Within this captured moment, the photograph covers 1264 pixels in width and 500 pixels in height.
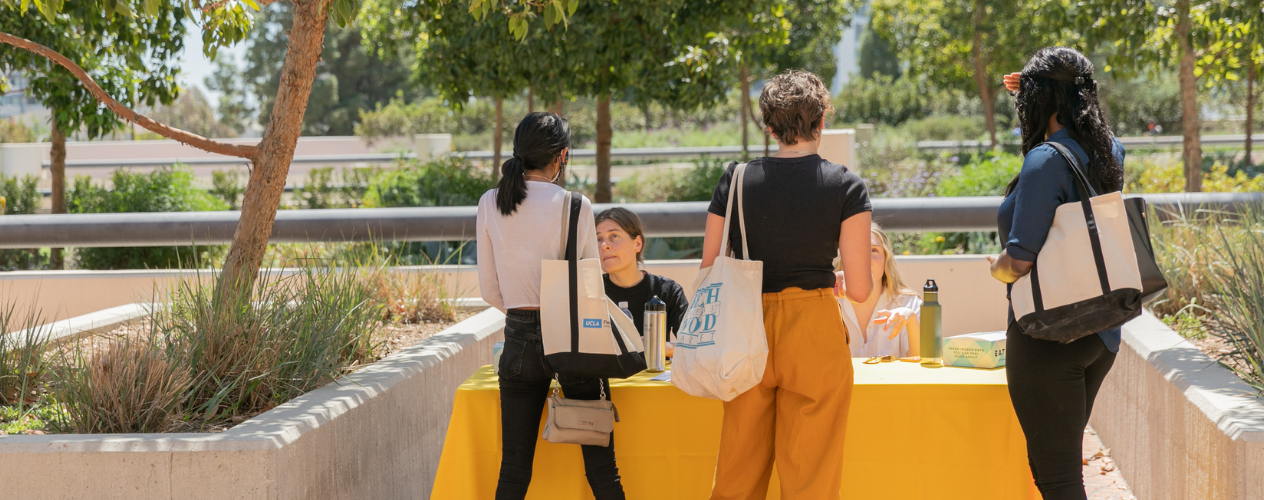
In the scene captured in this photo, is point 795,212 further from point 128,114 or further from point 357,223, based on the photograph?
point 357,223

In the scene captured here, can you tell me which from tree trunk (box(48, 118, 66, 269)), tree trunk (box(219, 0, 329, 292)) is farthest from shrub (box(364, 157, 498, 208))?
tree trunk (box(219, 0, 329, 292))

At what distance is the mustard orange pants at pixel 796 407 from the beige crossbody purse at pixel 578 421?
41cm

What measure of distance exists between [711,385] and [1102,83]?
34.7m

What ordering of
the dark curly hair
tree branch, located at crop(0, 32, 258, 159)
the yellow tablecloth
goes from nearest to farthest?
the dark curly hair
the yellow tablecloth
tree branch, located at crop(0, 32, 258, 159)

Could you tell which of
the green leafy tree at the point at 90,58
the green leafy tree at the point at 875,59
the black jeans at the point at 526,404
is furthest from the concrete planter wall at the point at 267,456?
the green leafy tree at the point at 875,59

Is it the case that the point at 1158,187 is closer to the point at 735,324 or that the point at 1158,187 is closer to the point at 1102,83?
the point at 735,324

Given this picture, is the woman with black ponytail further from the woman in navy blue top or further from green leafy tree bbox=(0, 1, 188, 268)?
green leafy tree bbox=(0, 1, 188, 268)

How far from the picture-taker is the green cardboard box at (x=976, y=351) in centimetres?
353

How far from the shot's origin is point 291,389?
366cm

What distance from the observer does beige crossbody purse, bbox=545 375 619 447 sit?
3078 mm

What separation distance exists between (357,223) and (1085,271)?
492cm

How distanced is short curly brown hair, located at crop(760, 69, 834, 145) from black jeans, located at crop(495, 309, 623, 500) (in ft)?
3.20

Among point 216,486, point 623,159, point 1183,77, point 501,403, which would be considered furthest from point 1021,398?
point 623,159

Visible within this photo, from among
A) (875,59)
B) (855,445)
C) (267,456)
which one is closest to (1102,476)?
(855,445)
